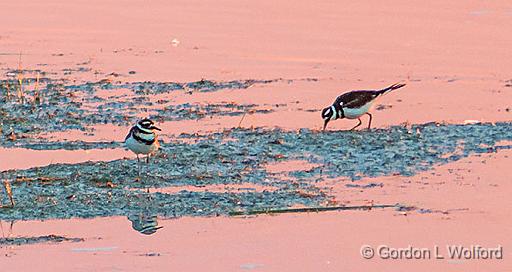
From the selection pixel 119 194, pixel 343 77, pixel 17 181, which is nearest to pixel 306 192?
pixel 119 194

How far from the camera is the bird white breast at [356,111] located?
575 inches

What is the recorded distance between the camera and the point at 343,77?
1738 centimetres

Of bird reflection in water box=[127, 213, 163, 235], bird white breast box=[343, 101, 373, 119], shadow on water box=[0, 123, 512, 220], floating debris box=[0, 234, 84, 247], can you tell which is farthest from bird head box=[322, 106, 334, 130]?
floating debris box=[0, 234, 84, 247]

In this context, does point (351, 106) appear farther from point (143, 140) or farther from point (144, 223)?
point (144, 223)

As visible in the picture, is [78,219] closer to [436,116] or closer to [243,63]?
[436,116]

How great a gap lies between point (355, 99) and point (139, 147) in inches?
117

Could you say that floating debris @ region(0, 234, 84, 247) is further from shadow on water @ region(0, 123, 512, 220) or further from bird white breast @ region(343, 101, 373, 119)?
bird white breast @ region(343, 101, 373, 119)

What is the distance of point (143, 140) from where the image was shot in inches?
500

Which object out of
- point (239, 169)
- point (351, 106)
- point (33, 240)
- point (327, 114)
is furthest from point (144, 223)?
point (351, 106)

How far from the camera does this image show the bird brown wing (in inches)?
578

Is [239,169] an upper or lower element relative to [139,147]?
lower

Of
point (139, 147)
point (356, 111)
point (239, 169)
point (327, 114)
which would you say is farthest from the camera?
point (356, 111)

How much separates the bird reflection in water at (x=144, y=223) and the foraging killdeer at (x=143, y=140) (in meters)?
1.70

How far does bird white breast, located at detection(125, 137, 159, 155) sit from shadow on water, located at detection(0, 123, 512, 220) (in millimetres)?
133
